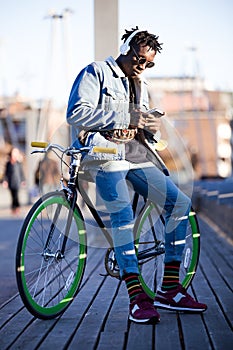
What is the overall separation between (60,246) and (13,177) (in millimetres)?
15665

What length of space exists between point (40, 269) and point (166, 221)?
0.78m

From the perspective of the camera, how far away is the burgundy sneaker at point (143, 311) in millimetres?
4230

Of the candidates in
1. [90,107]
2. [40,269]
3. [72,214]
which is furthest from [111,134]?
[40,269]

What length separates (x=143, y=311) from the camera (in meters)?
4.26

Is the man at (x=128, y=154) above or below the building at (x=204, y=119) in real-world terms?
below

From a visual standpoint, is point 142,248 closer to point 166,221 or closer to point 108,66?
point 166,221

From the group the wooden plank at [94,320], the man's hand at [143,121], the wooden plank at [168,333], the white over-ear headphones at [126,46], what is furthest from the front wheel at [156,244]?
the white over-ear headphones at [126,46]

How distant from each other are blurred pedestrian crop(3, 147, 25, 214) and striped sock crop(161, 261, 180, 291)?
15.0m

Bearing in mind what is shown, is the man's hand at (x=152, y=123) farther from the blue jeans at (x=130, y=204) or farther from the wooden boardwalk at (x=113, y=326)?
the wooden boardwalk at (x=113, y=326)

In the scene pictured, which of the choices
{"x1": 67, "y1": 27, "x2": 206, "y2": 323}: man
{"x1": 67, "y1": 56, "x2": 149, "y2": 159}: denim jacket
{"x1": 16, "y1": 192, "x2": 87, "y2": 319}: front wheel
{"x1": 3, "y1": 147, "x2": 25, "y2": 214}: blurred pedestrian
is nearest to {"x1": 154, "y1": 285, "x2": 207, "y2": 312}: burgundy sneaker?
{"x1": 67, "y1": 27, "x2": 206, "y2": 323}: man

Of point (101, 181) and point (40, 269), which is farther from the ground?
point (101, 181)

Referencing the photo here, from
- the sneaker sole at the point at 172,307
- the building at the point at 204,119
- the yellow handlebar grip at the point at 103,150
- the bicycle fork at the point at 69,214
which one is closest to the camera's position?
the yellow handlebar grip at the point at 103,150

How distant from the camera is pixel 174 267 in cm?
→ 468

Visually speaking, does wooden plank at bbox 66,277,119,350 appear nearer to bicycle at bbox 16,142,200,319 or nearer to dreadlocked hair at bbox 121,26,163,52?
bicycle at bbox 16,142,200,319
